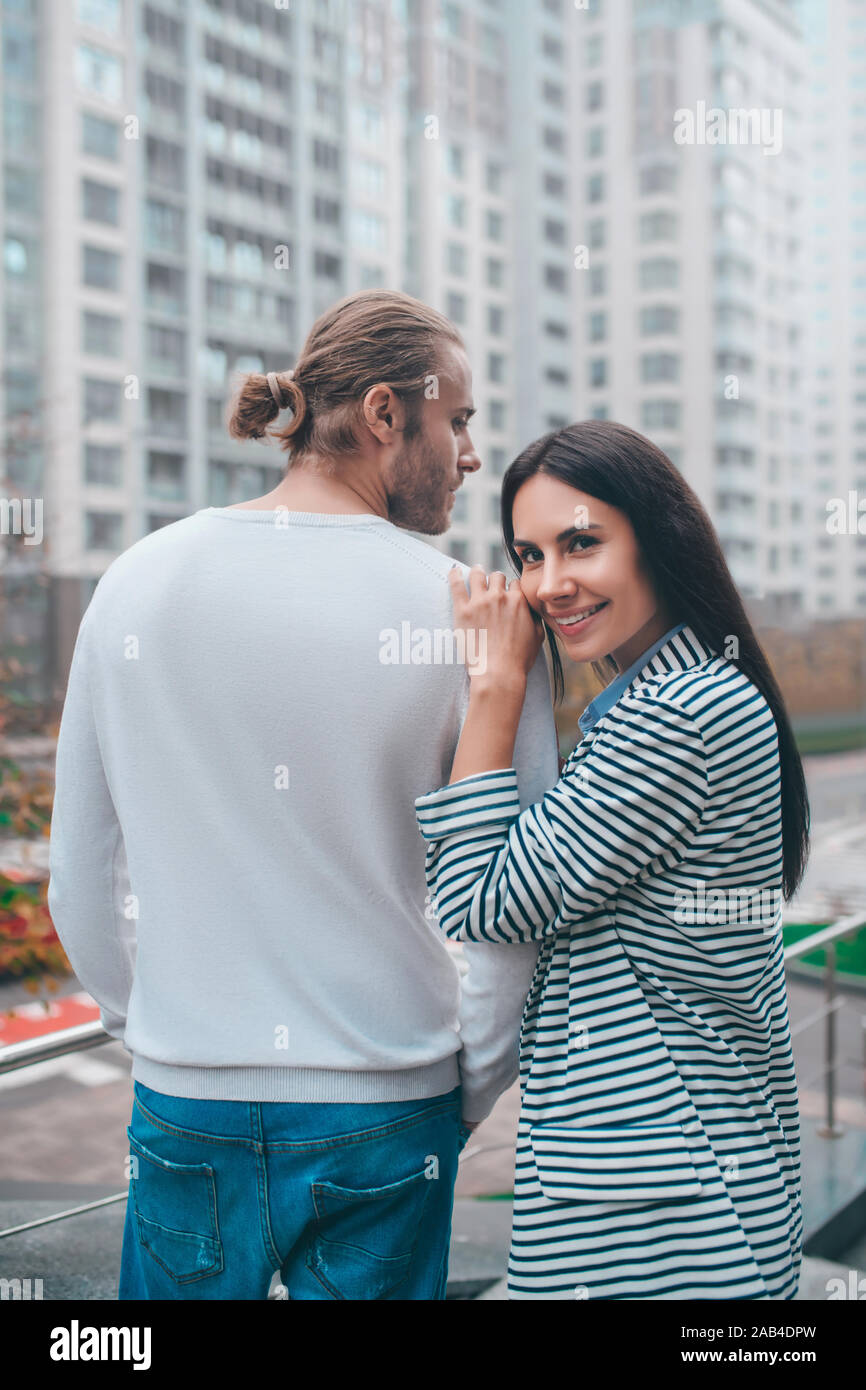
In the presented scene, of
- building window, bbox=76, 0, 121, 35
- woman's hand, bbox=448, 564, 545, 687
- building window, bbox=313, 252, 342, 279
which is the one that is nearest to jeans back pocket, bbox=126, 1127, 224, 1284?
woman's hand, bbox=448, 564, 545, 687

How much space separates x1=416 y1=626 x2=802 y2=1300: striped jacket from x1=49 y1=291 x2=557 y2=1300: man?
7 cm

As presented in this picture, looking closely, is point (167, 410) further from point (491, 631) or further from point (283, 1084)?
point (283, 1084)

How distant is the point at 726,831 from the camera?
112 cm

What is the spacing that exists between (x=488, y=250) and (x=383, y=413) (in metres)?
34.8

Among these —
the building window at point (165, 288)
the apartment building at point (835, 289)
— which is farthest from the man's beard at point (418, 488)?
the apartment building at point (835, 289)

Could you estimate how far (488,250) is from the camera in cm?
3366

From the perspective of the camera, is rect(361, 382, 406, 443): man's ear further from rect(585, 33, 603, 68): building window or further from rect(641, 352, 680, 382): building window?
rect(585, 33, 603, 68): building window

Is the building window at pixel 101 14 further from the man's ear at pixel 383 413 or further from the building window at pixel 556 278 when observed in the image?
the man's ear at pixel 383 413

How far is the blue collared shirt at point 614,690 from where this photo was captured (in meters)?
1.21

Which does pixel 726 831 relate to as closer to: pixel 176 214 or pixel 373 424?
pixel 373 424

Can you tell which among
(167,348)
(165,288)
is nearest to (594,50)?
(165,288)

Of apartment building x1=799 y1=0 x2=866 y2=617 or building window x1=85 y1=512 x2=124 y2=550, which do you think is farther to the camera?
apartment building x1=799 y1=0 x2=866 y2=617

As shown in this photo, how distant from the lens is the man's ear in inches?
45.6

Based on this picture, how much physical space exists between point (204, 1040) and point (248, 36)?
30.7 meters
